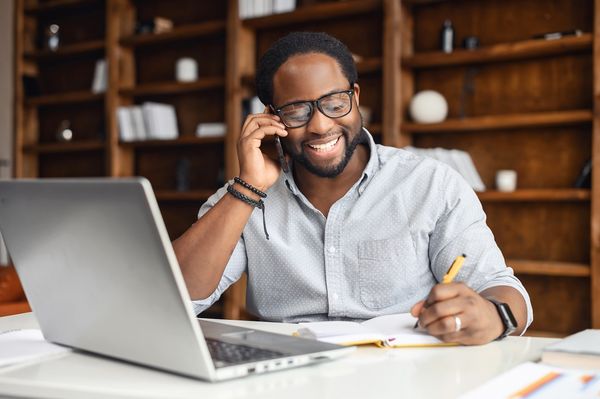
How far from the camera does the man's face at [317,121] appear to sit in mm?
1634

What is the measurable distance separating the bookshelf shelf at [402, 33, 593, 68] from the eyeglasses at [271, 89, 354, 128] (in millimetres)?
1822

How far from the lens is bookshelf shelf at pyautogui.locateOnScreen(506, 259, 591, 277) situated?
3.12m

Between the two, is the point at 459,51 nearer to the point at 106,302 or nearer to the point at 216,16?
the point at 216,16

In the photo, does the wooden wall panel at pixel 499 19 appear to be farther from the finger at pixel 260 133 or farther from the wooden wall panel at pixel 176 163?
the finger at pixel 260 133

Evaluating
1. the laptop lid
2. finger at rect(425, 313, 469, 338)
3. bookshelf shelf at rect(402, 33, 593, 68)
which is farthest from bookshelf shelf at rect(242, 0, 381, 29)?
the laptop lid

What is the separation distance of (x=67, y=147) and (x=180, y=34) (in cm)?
125

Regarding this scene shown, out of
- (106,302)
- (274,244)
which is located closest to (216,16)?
(274,244)

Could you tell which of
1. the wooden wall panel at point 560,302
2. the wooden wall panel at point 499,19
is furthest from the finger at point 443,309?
the wooden wall panel at point 499,19

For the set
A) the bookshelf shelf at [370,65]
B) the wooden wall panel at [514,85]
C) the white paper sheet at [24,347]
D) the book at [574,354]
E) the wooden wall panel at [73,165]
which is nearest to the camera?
the book at [574,354]

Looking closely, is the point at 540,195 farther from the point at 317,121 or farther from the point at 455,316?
the point at 455,316

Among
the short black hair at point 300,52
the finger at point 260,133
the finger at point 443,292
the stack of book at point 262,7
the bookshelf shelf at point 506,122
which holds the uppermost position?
the stack of book at point 262,7

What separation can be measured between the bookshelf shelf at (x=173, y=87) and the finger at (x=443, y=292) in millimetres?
3195

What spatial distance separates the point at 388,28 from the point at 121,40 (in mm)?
1957

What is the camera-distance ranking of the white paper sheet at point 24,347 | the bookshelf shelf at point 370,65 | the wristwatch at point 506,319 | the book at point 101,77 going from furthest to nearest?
the book at point 101,77 < the bookshelf shelf at point 370,65 < the wristwatch at point 506,319 < the white paper sheet at point 24,347
